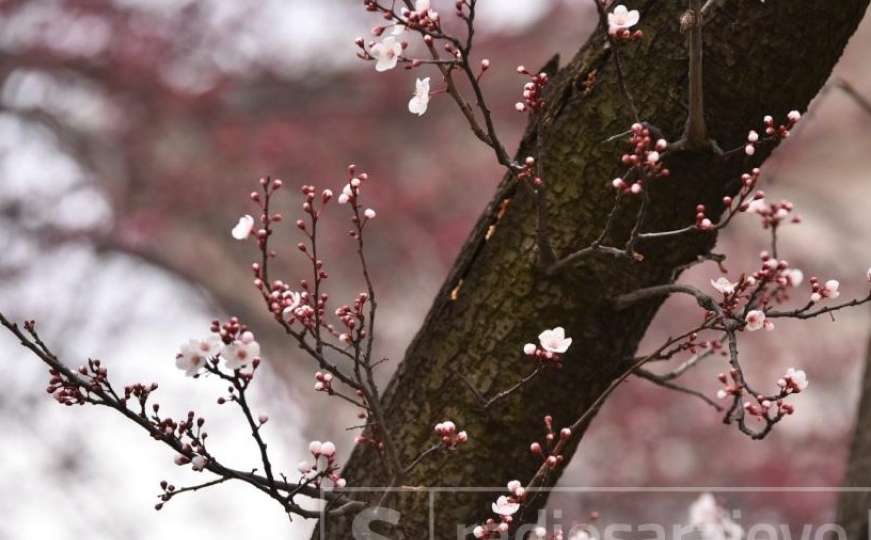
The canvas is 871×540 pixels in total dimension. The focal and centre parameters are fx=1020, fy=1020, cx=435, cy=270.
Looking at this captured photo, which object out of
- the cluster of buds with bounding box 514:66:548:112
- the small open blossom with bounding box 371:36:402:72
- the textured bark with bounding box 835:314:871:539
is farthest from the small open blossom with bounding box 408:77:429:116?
the textured bark with bounding box 835:314:871:539

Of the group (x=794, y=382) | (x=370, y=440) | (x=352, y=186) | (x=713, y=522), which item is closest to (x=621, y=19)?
(x=352, y=186)

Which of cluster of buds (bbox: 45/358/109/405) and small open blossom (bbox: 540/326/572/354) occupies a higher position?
small open blossom (bbox: 540/326/572/354)

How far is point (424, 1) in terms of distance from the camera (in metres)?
1.69

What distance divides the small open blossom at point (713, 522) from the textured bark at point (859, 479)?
35cm

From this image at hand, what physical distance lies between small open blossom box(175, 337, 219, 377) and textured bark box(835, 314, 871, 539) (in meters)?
2.11

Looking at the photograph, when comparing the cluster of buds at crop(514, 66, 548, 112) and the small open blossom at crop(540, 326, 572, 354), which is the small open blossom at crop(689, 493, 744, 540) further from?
the cluster of buds at crop(514, 66, 548, 112)

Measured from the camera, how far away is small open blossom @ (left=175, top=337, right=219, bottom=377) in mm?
1481

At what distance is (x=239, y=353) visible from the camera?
4.88 ft

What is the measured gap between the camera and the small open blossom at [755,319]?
158 cm

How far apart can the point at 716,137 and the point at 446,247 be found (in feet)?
21.2

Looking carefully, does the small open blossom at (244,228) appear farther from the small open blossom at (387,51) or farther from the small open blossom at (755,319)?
the small open blossom at (755,319)

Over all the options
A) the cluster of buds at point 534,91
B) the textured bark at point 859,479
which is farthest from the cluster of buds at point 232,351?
the textured bark at point 859,479

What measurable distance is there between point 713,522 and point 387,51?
1672 millimetres

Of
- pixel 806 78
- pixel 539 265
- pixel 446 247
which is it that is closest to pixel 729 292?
pixel 539 265
